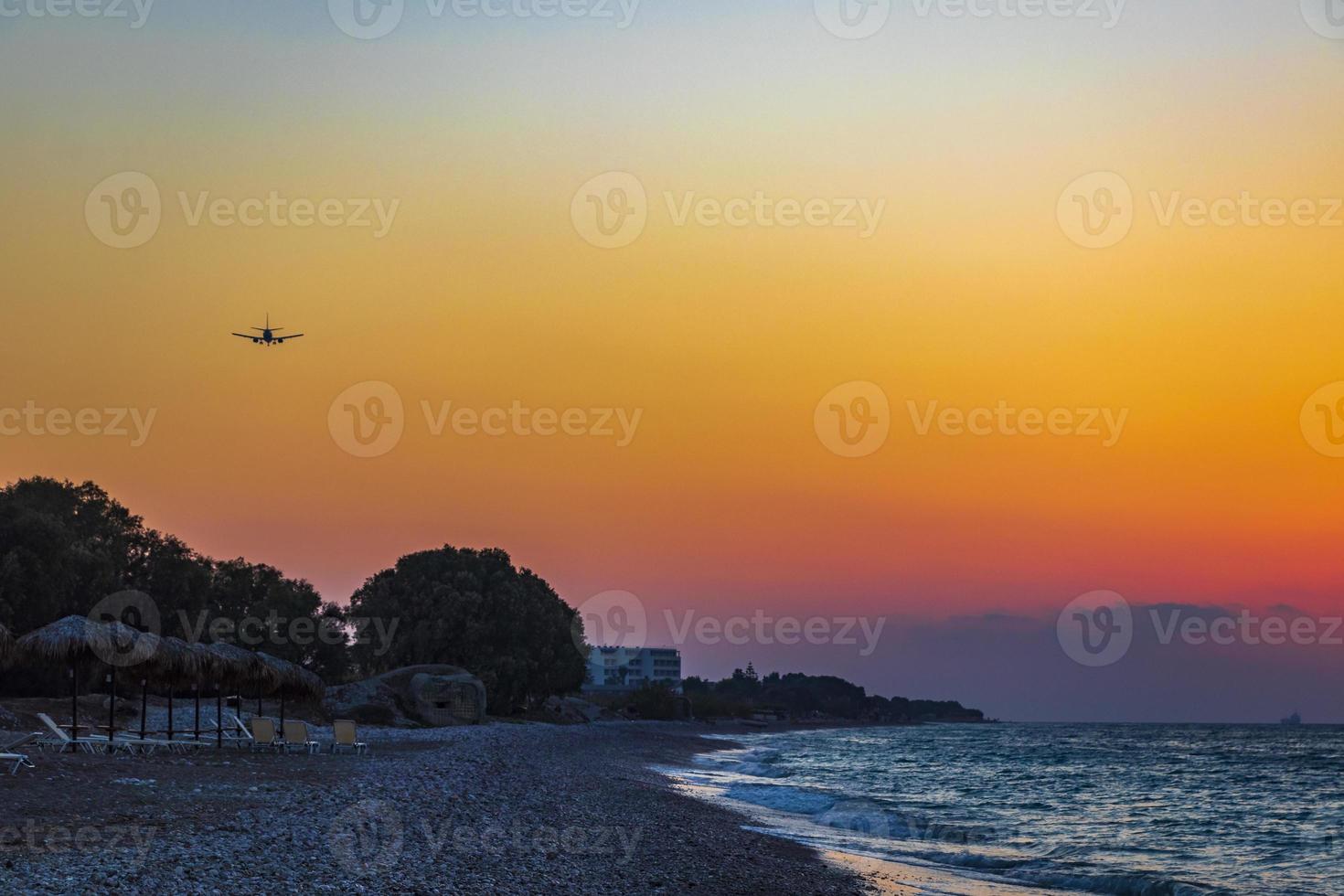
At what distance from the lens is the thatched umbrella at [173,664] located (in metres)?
26.7

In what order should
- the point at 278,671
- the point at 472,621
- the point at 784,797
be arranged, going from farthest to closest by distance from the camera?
1. the point at 472,621
2. the point at 784,797
3. the point at 278,671

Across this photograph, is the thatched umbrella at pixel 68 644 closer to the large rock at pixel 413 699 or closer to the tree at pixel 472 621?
the large rock at pixel 413 699

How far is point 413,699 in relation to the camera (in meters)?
53.2

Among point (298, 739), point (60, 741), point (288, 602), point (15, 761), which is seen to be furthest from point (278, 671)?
point (288, 602)

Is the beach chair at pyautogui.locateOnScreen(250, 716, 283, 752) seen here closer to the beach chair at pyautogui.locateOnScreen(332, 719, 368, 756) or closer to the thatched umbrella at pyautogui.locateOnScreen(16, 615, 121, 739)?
the beach chair at pyautogui.locateOnScreen(332, 719, 368, 756)

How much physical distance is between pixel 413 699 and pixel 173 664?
1063 inches

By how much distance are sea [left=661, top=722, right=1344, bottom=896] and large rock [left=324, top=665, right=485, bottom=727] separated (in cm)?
1241

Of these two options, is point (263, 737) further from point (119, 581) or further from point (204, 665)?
point (119, 581)

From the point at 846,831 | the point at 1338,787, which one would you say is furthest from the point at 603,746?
the point at 1338,787

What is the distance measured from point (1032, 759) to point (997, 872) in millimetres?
54039

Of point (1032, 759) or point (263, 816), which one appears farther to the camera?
point (1032, 759)

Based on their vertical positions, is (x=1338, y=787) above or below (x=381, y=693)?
below

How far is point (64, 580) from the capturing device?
148ft

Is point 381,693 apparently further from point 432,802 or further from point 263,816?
point 263,816
